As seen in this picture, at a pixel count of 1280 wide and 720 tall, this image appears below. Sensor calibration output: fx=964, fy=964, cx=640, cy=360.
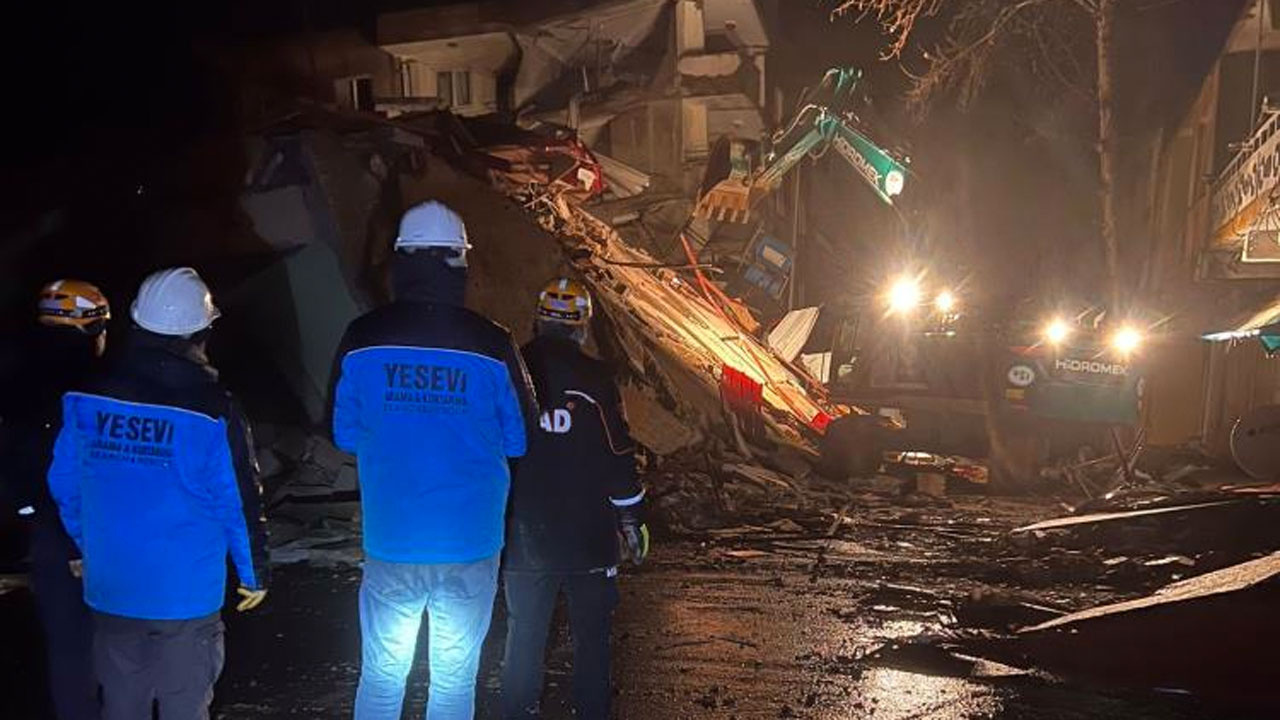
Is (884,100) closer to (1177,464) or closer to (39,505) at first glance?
(1177,464)

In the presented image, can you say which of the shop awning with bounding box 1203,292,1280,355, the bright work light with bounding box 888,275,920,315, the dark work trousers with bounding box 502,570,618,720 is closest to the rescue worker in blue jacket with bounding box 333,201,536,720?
the dark work trousers with bounding box 502,570,618,720

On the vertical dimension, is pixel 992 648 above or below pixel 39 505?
below

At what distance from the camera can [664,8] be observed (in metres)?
19.4

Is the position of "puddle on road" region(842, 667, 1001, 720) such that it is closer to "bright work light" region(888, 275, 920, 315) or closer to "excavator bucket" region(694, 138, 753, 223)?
"bright work light" region(888, 275, 920, 315)

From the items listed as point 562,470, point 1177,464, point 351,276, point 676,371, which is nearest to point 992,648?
point 562,470

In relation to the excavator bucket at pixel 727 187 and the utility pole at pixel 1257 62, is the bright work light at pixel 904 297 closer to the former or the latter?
the excavator bucket at pixel 727 187

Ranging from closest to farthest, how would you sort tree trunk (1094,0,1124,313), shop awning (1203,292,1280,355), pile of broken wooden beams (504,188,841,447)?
pile of broken wooden beams (504,188,841,447) → shop awning (1203,292,1280,355) → tree trunk (1094,0,1124,313)

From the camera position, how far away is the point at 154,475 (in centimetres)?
314

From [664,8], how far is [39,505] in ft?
57.7

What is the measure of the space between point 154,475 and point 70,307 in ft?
5.30

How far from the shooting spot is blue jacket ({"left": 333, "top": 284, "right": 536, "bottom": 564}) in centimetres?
340

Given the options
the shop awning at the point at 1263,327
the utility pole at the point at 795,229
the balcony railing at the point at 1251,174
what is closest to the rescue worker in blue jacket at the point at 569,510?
the balcony railing at the point at 1251,174

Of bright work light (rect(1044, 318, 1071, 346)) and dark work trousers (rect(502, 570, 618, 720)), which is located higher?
bright work light (rect(1044, 318, 1071, 346))

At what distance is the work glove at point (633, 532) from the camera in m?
4.20
